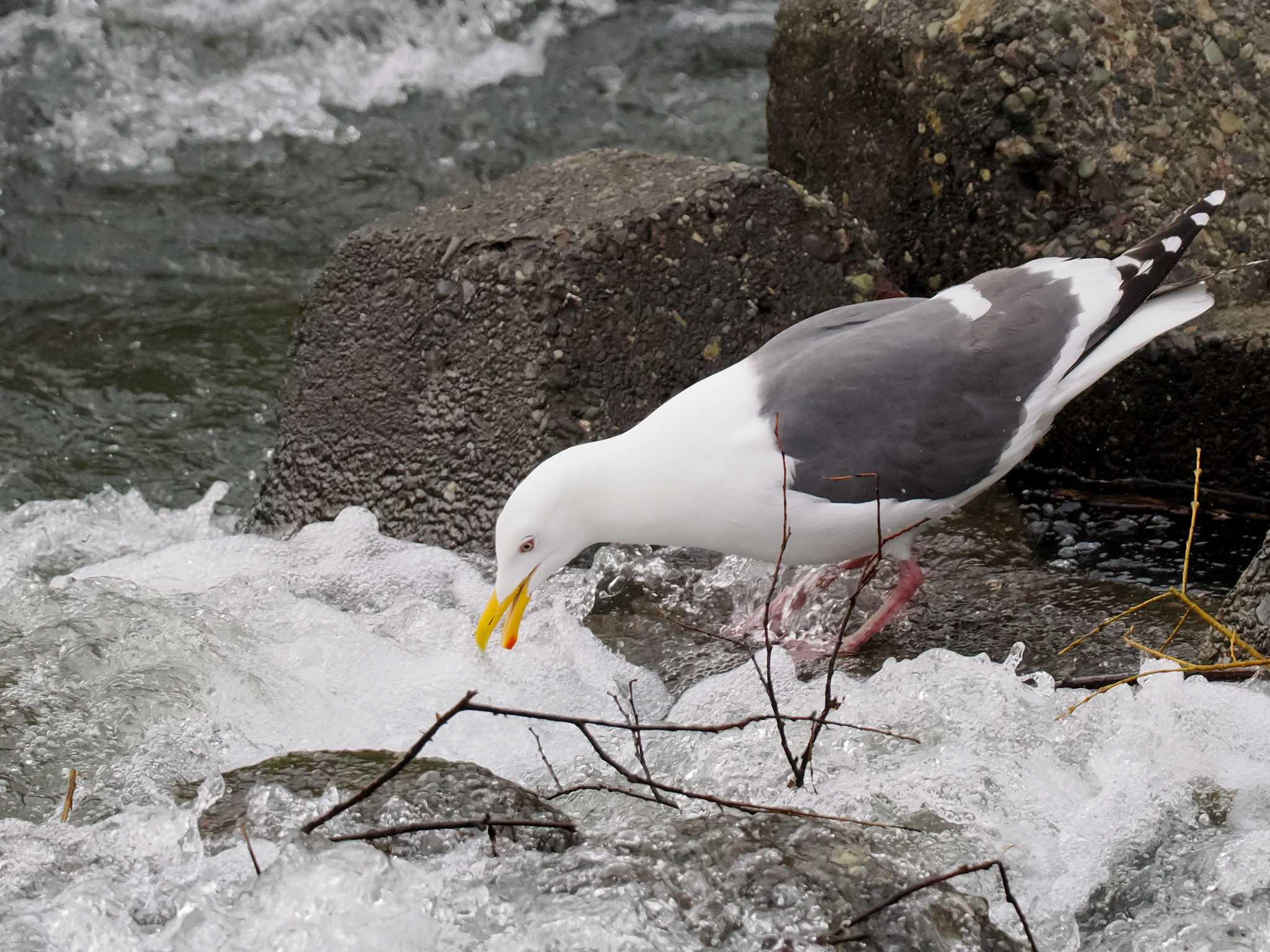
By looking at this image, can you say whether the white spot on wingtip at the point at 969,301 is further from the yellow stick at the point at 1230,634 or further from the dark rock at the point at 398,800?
the dark rock at the point at 398,800

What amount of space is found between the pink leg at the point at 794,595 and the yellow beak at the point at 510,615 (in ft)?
2.18

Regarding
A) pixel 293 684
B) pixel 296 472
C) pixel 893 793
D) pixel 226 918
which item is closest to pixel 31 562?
pixel 296 472

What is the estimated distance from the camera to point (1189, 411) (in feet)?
14.1

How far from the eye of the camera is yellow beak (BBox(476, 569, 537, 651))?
351cm

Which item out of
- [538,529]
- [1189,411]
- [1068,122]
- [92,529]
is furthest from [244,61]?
[1189,411]

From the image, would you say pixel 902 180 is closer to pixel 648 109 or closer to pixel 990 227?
pixel 990 227

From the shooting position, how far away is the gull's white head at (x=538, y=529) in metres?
3.45

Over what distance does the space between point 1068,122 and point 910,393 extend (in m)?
1.41

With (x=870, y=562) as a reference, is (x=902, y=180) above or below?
above

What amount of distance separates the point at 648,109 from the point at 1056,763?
5671 mm

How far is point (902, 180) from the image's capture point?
4816 mm

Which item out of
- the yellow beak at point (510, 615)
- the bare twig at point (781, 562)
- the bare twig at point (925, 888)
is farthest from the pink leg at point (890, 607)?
the bare twig at point (925, 888)

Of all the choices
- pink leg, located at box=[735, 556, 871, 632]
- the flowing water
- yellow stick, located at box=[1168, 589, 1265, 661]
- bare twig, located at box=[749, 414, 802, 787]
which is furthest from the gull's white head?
yellow stick, located at box=[1168, 589, 1265, 661]

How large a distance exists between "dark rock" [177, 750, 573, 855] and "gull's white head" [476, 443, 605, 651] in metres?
0.82
